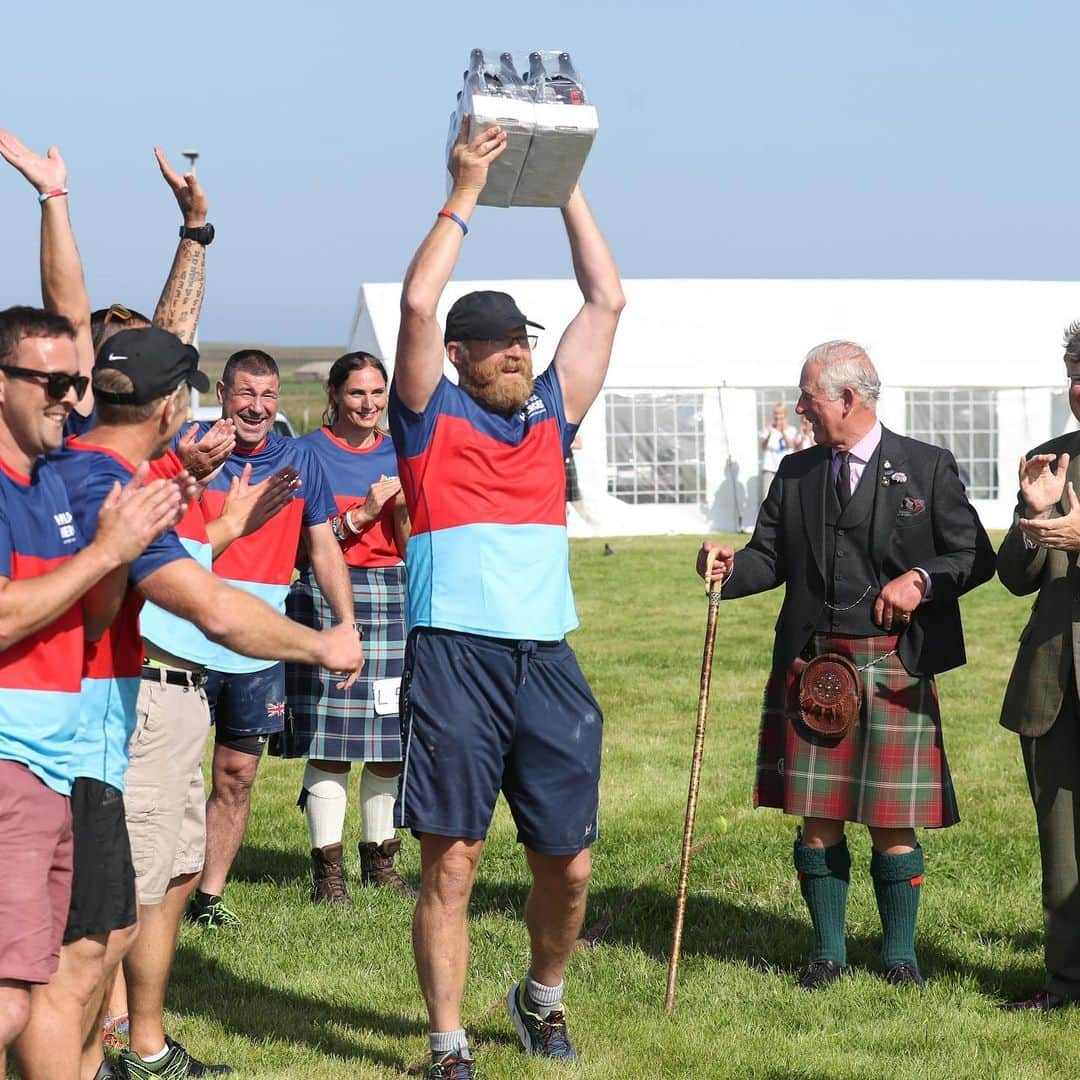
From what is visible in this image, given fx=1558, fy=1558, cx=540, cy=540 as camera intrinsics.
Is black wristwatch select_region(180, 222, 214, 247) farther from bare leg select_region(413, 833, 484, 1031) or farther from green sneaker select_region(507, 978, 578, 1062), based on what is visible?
green sneaker select_region(507, 978, 578, 1062)

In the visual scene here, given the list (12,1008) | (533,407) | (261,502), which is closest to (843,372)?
(533,407)

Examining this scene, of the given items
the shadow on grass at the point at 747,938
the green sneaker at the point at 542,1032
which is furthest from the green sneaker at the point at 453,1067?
the shadow on grass at the point at 747,938

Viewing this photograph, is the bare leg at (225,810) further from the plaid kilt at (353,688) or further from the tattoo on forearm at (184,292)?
the tattoo on forearm at (184,292)

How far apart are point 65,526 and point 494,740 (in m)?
1.61

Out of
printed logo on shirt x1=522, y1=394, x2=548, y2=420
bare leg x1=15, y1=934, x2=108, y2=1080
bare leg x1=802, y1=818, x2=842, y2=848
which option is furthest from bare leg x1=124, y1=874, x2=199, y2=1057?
bare leg x1=802, y1=818, x2=842, y2=848

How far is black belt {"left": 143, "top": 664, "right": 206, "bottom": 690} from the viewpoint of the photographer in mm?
4660

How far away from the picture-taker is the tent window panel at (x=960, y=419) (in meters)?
24.2

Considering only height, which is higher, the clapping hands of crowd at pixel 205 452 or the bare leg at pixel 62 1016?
the clapping hands of crowd at pixel 205 452

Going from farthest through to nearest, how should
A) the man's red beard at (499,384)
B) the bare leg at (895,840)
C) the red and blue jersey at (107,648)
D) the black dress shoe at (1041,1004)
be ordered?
1. the bare leg at (895,840)
2. the black dress shoe at (1041,1004)
3. the man's red beard at (499,384)
4. the red and blue jersey at (107,648)

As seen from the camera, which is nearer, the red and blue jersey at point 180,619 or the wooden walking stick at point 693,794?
the red and blue jersey at point 180,619

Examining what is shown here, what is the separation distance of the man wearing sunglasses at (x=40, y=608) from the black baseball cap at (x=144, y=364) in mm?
239

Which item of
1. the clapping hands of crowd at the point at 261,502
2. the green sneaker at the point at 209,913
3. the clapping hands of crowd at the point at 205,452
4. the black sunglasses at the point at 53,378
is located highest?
the black sunglasses at the point at 53,378

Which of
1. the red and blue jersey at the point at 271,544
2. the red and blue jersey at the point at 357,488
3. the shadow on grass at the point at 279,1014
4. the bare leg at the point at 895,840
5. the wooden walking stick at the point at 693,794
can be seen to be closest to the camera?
the shadow on grass at the point at 279,1014

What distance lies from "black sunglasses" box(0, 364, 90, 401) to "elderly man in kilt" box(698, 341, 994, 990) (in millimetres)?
2732
